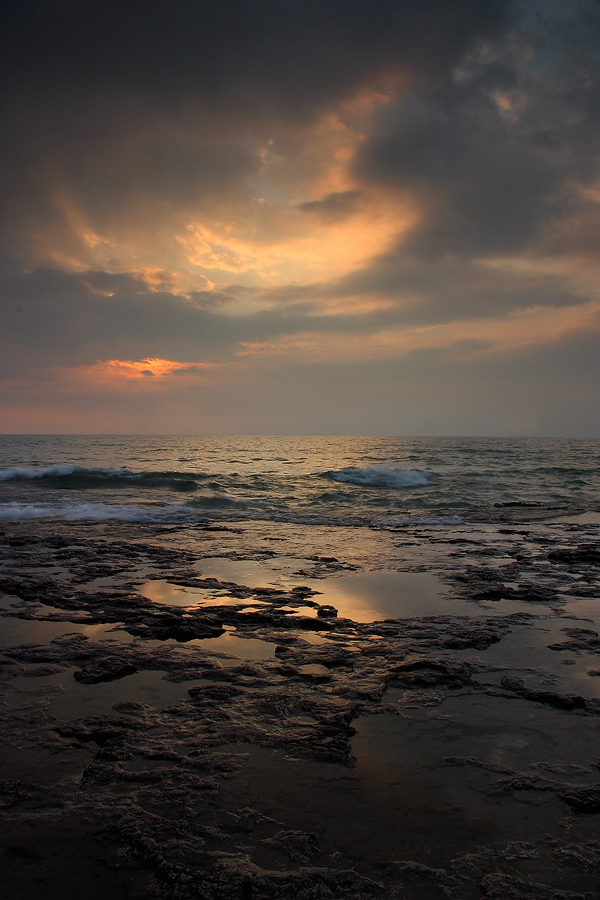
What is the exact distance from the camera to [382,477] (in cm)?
2712

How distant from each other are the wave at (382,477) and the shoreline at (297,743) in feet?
61.4

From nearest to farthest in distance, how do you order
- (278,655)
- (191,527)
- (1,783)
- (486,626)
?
1. (1,783)
2. (278,655)
3. (486,626)
4. (191,527)

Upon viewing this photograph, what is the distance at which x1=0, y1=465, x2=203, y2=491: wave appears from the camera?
75.3ft

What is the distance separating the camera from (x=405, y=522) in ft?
46.8

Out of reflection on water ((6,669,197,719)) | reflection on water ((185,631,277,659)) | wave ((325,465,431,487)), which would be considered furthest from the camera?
wave ((325,465,431,487))

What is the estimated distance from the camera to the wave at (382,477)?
2530 cm

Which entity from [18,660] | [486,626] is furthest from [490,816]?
[18,660]

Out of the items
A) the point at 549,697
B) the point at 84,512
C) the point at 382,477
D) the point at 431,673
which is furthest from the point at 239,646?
the point at 382,477

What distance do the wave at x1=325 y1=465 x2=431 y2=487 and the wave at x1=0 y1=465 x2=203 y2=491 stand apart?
8.30m

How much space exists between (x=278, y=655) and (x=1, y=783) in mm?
2345

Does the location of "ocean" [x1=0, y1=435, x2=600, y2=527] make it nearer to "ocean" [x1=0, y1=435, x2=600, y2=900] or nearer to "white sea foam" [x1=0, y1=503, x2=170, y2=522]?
"white sea foam" [x1=0, y1=503, x2=170, y2=522]

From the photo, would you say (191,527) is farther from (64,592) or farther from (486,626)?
(486,626)

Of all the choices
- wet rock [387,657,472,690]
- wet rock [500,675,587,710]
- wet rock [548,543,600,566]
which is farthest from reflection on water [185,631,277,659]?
wet rock [548,543,600,566]

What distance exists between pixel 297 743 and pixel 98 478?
23913mm
